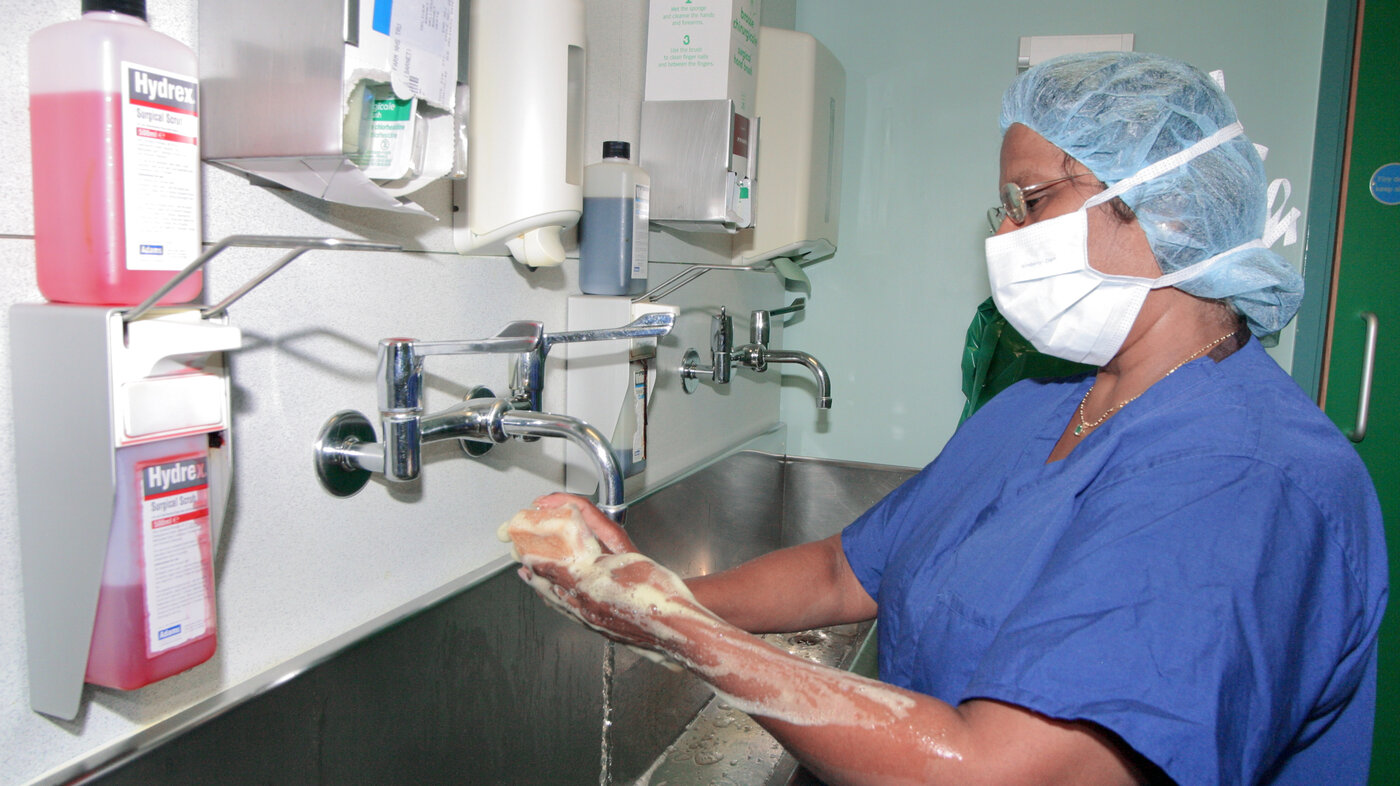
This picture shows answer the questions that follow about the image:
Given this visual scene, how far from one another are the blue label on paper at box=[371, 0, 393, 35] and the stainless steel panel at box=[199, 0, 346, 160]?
4 cm

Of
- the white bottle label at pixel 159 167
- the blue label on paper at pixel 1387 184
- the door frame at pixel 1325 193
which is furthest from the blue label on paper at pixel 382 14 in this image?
the blue label on paper at pixel 1387 184

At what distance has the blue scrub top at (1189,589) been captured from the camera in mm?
606

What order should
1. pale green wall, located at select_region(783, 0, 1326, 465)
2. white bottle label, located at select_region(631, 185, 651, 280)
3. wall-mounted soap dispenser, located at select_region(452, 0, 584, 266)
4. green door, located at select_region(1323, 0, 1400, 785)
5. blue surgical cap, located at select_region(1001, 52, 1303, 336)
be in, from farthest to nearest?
pale green wall, located at select_region(783, 0, 1326, 465) → green door, located at select_region(1323, 0, 1400, 785) → white bottle label, located at select_region(631, 185, 651, 280) → wall-mounted soap dispenser, located at select_region(452, 0, 584, 266) → blue surgical cap, located at select_region(1001, 52, 1303, 336)

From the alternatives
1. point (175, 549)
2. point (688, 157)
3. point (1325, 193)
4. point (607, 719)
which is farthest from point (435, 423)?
point (1325, 193)

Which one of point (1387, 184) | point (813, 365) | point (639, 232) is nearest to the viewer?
point (639, 232)

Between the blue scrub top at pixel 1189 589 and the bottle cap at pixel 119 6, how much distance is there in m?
0.78

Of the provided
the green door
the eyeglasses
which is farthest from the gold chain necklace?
the green door

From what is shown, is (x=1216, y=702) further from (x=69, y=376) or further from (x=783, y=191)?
(x=783, y=191)

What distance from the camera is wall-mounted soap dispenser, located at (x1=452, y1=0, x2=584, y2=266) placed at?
101 centimetres

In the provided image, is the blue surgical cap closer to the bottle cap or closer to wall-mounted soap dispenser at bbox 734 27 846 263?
the bottle cap

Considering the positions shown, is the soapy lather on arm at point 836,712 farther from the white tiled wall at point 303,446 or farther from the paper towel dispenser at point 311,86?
the paper towel dispenser at point 311,86

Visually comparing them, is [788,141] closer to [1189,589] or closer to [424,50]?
[424,50]

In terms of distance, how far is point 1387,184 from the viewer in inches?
79.3

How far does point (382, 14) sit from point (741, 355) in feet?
4.29
